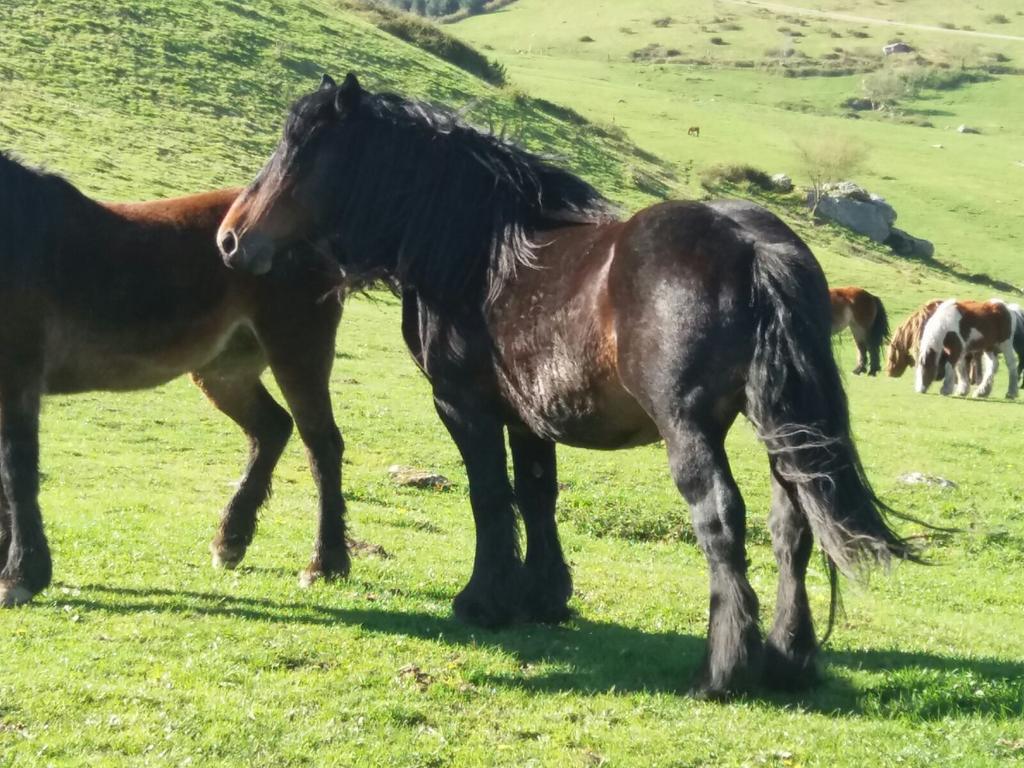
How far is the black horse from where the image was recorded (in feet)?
19.0

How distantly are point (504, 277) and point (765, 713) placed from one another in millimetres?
2847

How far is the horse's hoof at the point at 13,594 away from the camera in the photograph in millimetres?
7285

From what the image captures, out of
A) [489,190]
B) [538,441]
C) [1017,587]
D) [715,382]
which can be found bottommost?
[1017,587]

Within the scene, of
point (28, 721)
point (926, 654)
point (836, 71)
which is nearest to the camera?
point (28, 721)

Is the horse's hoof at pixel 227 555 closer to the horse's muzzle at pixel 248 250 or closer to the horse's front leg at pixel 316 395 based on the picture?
the horse's front leg at pixel 316 395

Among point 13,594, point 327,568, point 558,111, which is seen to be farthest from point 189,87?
point 13,594

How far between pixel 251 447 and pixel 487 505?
2.66 metres

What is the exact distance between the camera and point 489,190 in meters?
7.47

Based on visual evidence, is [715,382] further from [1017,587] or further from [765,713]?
[1017,587]

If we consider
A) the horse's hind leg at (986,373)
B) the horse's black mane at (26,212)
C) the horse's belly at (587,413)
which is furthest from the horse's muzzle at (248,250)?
the horse's hind leg at (986,373)

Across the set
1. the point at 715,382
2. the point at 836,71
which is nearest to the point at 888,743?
the point at 715,382

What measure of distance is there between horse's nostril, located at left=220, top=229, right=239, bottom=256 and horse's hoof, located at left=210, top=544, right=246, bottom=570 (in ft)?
8.03

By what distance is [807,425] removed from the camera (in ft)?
19.0

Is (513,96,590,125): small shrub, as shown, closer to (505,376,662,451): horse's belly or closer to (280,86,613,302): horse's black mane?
(280,86,613,302): horse's black mane
